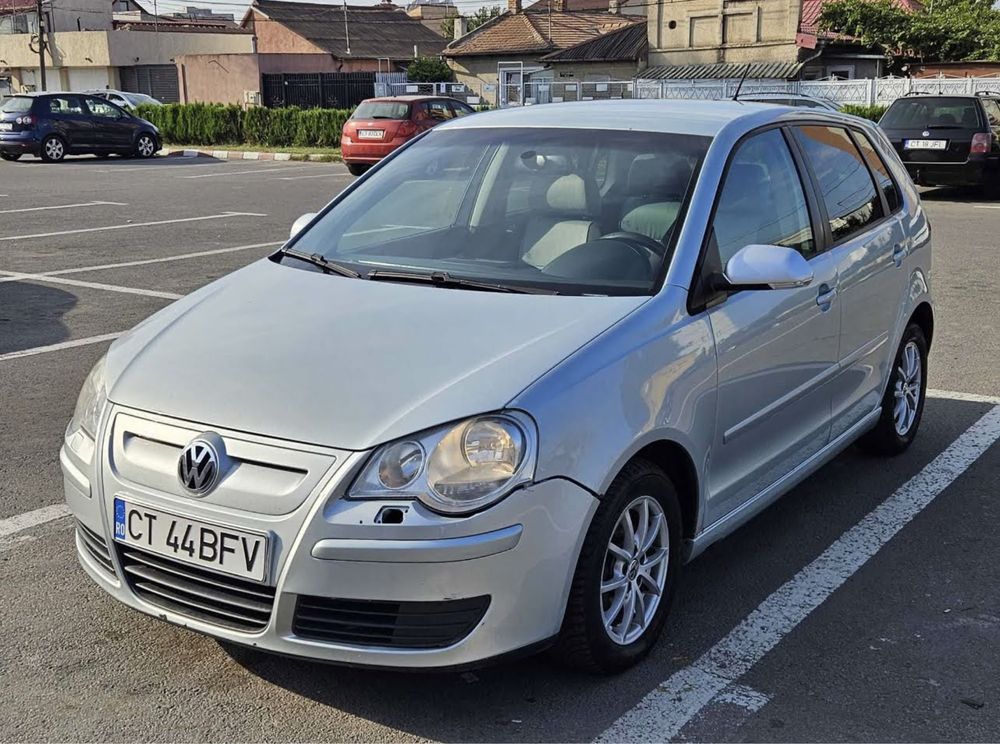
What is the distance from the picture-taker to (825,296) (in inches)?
172

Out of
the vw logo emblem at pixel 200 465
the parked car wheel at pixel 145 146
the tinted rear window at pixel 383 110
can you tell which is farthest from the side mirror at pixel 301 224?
the parked car wheel at pixel 145 146

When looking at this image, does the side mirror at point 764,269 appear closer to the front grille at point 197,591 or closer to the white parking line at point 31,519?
the front grille at point 197,591

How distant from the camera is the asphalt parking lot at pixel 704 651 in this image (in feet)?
10.3

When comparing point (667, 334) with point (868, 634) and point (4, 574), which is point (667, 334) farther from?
Answer: point (4, 574)

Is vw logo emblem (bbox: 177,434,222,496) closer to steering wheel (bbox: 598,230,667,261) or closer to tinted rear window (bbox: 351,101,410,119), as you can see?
steering wheel (bbox: 598,230,667,261)

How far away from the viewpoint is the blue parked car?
85.0 feet

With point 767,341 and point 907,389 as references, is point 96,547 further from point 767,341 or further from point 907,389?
point 907,389

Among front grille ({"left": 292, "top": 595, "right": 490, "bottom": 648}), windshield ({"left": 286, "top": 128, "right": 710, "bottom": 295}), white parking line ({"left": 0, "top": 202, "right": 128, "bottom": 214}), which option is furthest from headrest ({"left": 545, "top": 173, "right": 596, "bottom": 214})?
white parking line ({"left": 0, "top": 202, "right": 128, "bottom": 214})

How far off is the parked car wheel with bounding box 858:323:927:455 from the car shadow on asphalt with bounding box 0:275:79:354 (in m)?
5.30

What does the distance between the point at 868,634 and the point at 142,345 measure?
2456mm

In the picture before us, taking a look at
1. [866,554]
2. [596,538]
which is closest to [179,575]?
[596,538]

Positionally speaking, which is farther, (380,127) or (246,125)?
(246,125)

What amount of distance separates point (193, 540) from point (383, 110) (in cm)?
2032

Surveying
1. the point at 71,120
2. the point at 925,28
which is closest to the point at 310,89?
the point at 71,120
